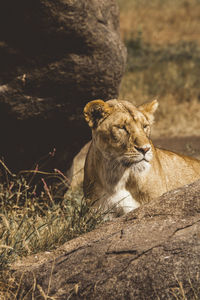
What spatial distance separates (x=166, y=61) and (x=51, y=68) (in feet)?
30.1

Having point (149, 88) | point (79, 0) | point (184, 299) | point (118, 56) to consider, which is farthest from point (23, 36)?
point (149, 88)

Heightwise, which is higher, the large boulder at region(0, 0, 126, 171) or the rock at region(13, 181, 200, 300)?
the large boulder at region(0, 0, 126, 171)

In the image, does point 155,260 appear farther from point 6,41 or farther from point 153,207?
point 6,41

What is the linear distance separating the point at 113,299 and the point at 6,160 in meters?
3.17

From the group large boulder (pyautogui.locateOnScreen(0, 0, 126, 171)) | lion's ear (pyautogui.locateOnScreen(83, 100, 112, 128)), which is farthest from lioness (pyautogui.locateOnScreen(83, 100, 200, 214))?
large boulder (pyautogui.locateOnScreen(0, 0, 126, 171))

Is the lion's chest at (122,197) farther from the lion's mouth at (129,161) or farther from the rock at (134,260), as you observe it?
the rock at (134,260)

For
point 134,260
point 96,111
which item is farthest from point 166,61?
point 134,260

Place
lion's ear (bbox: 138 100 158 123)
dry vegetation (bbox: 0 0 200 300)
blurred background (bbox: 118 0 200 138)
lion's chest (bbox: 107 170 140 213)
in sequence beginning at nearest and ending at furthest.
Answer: dry vegetation (bbox: 0 0 200 300) < lion's chest (bbox: 107 170 140 213) < lion's ear (bbox: 138 100 158 123) < blurred background (bbox: 118 0 200 138)

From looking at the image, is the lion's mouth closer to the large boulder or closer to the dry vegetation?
the dry vegetation

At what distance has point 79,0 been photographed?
5234 mm

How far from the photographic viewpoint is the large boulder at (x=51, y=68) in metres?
5.24

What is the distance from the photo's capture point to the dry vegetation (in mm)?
4387

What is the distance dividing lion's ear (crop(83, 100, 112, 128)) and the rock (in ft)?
3.34

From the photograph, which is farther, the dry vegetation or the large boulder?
the large boulder
